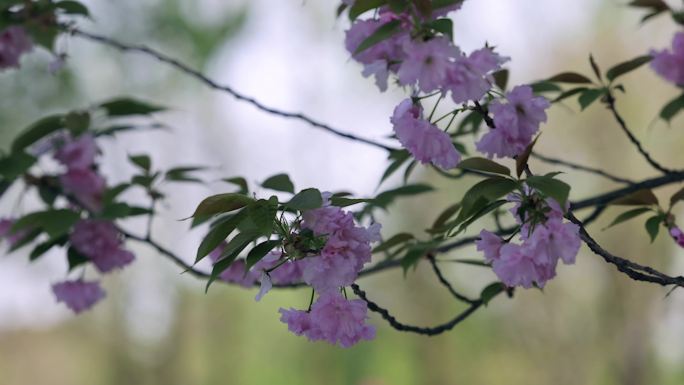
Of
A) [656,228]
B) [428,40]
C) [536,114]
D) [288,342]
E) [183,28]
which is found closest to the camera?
[428,40]

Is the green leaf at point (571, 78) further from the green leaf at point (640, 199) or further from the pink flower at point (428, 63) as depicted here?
the pink flower at point (428, 63)

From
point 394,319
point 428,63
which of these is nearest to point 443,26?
point 428,63

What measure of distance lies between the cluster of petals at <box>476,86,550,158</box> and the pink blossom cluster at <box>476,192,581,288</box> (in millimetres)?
93

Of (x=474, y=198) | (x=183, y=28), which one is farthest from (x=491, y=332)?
(x=474, y=198)

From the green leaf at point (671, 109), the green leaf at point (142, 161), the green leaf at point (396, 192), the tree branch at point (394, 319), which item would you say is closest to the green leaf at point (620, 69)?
the green leaf at point (671, 109)

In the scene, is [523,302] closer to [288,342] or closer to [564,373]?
[564,373]

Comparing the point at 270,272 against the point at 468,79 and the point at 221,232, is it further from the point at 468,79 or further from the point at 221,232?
the point at 468,79

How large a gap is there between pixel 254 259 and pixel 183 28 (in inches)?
310

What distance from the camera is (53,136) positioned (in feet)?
5.62

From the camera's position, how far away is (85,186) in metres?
1.61

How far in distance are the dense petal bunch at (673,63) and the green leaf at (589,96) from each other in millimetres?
279

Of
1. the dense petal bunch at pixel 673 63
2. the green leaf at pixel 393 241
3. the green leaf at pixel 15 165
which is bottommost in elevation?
the green leaf at pixel 393 241

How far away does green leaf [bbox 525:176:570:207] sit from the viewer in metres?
0.75

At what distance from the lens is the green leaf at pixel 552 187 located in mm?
746
